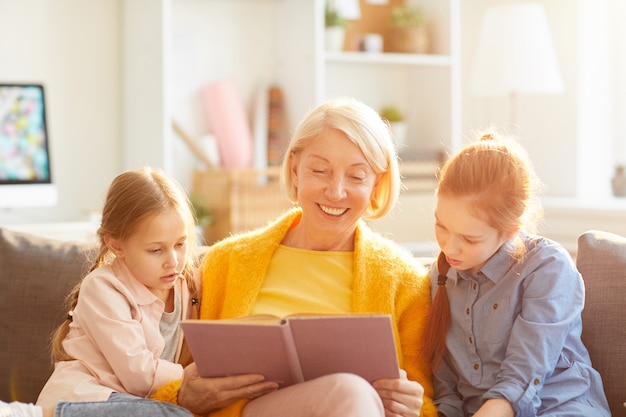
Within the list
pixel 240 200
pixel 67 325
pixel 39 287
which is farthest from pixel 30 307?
pixel 240 200

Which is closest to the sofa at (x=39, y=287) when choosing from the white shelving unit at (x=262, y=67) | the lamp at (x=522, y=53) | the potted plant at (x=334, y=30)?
the white shelving unit at (x=262, y=67)

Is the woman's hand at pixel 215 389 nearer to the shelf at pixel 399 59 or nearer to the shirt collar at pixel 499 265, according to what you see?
the shirt collar at pixel 499 265

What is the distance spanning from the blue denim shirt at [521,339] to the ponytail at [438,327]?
19mm

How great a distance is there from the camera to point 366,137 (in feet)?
6.22

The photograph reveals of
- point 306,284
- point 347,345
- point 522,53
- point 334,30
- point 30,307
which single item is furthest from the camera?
point 334,30

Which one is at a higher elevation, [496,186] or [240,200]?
[496,186]

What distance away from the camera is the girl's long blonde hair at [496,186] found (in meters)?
1.73

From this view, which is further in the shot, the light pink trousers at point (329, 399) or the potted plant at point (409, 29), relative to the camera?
the potted plant at point (409, 29)

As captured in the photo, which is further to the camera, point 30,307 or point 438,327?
point 30,307

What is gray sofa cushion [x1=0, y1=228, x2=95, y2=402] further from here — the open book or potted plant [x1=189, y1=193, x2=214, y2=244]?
potted plant [x1=189, y1=193, x2=214, y2=244]

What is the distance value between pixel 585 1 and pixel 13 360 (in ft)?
9.45

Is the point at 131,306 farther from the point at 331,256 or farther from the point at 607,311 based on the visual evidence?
the point at 607,311

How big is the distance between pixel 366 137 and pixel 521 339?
1.72ft

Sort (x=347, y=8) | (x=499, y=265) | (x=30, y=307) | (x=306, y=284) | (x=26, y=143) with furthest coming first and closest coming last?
1. (x=347, y=8)
2. (x=26, y=143)
3. (x=30, y=307)
4. (x=306, y=284)
5. (x=499, y=265)
